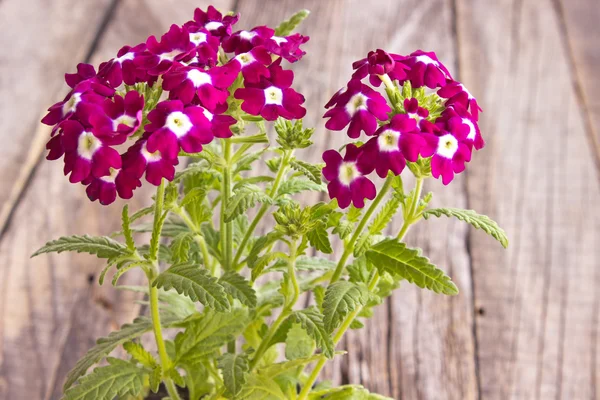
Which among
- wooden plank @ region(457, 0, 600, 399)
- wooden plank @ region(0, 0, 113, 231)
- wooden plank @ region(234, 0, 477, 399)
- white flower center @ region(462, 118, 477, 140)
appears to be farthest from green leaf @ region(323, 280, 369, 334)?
wooden plank @ region(0, 0, 113, 231)

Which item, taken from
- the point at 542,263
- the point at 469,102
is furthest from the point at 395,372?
the point at 469,102

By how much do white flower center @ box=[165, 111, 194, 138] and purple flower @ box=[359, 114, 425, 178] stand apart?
19 centimetres

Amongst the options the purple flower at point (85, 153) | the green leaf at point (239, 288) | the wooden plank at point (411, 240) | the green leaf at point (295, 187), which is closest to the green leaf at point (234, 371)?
the green leaf at point (239, 288)

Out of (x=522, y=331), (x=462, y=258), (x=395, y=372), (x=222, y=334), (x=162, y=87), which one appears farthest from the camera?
(x=462, y=258)

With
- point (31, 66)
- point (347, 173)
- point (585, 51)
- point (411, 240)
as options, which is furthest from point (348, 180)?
point (585, 51)

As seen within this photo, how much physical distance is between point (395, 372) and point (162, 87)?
867mm

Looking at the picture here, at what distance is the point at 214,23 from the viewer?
1.03 m

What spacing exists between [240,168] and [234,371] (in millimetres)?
246

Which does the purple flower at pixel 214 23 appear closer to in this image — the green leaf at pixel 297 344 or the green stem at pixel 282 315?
the green stem at pixel 282 315

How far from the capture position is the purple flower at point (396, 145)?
2.80 feet

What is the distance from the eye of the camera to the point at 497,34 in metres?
2.40

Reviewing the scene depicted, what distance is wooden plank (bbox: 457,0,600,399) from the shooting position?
1.64 metres

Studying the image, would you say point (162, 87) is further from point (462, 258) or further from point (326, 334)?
point (462, 258)

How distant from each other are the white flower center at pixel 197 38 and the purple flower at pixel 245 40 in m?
0.03
